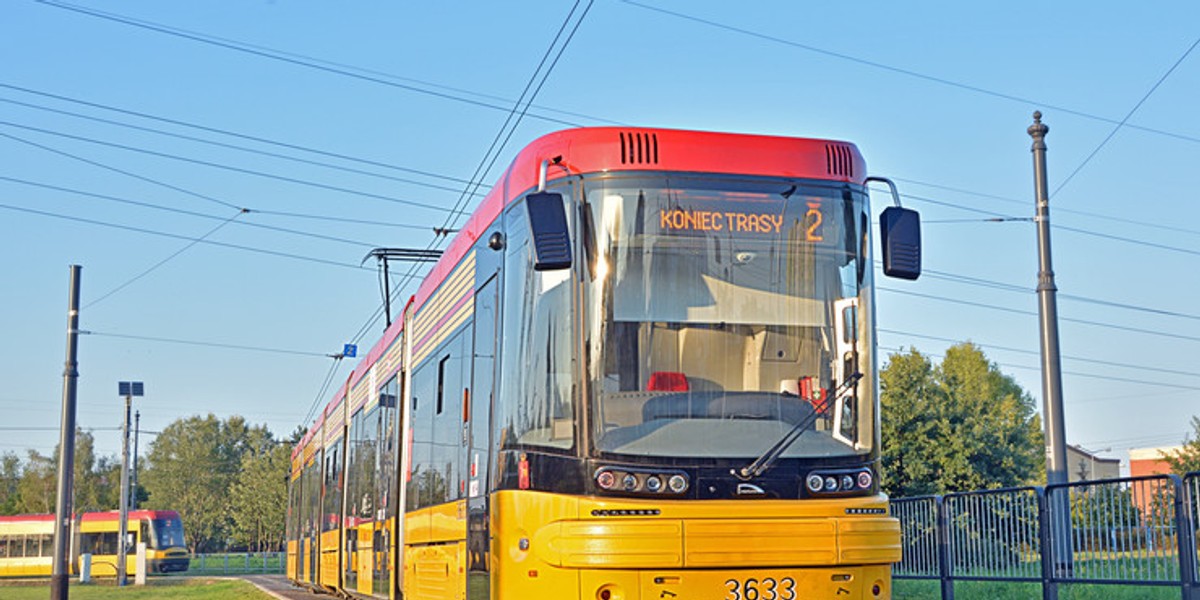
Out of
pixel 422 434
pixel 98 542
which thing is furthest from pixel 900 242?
pixel 98 542

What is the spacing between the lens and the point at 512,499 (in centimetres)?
909

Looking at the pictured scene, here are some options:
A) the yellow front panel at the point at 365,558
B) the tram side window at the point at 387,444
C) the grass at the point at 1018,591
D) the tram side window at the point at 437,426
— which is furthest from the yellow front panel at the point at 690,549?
the yellow front panel at the point at 365,558

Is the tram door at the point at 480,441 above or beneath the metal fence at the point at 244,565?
above

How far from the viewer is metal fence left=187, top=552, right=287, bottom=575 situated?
7271 cm

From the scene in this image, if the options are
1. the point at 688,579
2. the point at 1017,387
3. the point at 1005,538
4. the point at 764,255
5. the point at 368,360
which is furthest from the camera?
the point at 1017,387

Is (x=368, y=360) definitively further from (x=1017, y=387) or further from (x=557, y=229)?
(x=1017, y=387)

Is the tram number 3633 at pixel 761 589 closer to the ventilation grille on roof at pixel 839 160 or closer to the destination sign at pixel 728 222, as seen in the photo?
the destination sign at pixel 728 222

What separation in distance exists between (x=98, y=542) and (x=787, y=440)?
192 ft

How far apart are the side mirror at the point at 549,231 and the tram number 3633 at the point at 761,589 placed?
85.7 inches

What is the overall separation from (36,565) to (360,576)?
48.6 meters

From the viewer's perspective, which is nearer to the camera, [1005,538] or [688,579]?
[688,579]

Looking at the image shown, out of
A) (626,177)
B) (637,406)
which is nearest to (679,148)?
(626,177)

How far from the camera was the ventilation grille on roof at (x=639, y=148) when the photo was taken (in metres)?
9.38

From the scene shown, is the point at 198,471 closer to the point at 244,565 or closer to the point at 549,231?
the point at 244,565
